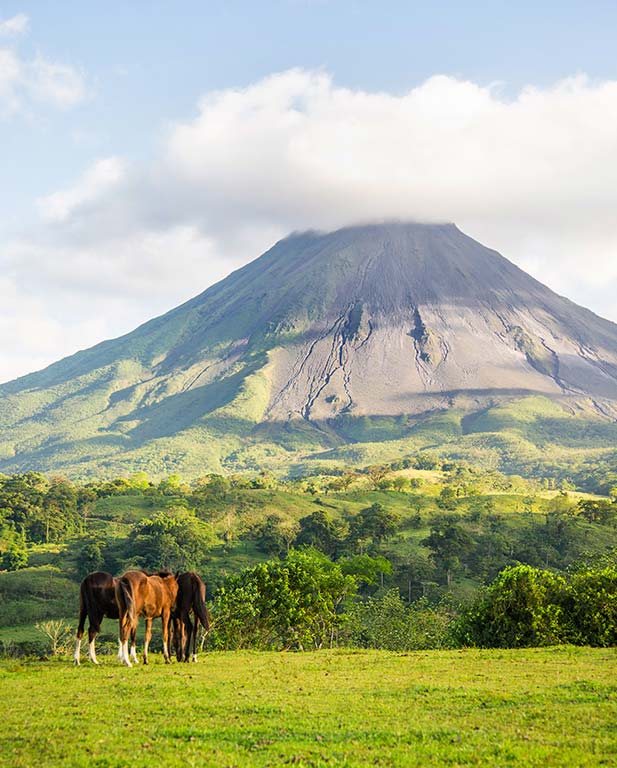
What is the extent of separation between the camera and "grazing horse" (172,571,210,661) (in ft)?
58.5

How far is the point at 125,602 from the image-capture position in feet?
54.7

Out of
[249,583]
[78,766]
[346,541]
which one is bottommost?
[346,541]

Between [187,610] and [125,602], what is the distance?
1842mm

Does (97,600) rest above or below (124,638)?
above

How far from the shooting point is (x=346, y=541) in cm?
8150

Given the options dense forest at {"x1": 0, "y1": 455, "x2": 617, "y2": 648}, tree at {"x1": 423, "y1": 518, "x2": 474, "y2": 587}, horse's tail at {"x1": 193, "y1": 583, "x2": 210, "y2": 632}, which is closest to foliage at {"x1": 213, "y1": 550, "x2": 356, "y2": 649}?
dense forest at {"x1": 0, "y1": 455, "x2": 617, "y2": 648}

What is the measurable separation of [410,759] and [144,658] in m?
10.2

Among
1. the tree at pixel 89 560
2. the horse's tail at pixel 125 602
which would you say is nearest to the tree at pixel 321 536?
the tree at pixel 89 560

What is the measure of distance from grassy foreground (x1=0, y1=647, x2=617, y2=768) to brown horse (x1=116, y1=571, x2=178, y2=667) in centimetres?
70

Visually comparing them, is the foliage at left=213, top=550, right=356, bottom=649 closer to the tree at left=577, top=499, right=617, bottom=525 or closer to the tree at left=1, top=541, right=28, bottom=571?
the tree at left=1, top=541, right=28, bottom=571

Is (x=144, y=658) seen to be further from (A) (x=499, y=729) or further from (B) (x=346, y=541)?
(B) (x=346, y=541)

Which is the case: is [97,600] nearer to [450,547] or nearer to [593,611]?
[593,611]

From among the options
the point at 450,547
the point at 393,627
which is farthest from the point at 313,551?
the point at 393,627

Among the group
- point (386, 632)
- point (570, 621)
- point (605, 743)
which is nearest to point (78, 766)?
point (605, 743)
